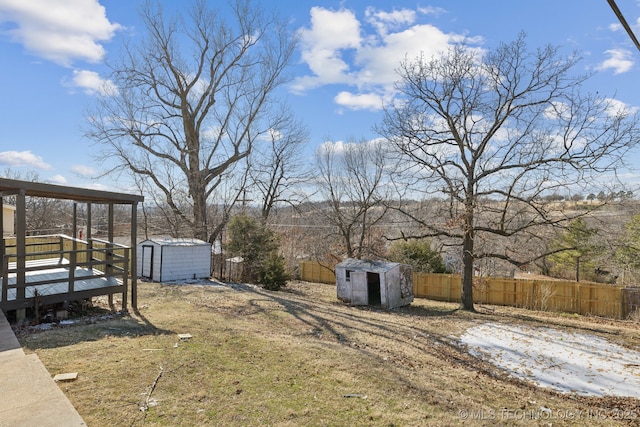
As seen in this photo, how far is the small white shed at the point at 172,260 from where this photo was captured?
15164 mm

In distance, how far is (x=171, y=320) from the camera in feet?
25.2

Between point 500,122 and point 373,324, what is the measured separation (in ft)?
29.2

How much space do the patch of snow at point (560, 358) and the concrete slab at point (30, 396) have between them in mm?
7168

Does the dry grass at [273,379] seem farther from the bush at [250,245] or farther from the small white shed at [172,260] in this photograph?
the bush at [250,245]

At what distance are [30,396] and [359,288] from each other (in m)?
13.0

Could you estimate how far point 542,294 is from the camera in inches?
715

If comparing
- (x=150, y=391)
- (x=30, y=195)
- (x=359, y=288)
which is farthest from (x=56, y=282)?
(x=359, y=288)

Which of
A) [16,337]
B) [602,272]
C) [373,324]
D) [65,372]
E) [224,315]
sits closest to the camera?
[65,372]

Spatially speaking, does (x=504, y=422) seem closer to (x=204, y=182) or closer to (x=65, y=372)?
(x=65, y=372)

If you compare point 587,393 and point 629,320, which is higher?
point 587,393

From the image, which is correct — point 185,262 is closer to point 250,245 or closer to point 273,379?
point 250,245

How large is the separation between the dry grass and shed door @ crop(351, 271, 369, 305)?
283 inches

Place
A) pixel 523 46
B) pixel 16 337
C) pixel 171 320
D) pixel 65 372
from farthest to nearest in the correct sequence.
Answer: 1. pixel 523 46
2. pixel 171 320
3. pixel 16 337
4. pixel 65 372

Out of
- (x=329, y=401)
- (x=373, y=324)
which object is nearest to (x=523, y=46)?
(x=373, y=324)
